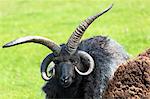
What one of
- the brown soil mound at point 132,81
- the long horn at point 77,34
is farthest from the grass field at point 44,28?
the brown soil mound at point 132,81

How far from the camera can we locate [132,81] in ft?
28.8

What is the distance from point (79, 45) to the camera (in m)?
10.9

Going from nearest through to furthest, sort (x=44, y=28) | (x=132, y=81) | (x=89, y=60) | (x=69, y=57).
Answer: (x=132, y=81), (x=69, y=57), (x=89, y=60), (x=44, y=28)

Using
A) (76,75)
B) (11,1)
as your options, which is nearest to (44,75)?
(76,75)

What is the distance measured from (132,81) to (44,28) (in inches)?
578

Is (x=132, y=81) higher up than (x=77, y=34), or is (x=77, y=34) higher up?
(x=77, y=34)

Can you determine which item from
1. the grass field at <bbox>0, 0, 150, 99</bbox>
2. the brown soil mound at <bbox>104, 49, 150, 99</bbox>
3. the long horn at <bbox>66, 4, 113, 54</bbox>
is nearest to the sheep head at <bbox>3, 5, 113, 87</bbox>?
the long horn at <bbox>66, 4, 113, 54</bbox>

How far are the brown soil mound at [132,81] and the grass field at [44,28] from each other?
3.81 metres

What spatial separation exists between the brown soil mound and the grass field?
381cm

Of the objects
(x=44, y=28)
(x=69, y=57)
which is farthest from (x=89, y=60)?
(x=44, y=28)

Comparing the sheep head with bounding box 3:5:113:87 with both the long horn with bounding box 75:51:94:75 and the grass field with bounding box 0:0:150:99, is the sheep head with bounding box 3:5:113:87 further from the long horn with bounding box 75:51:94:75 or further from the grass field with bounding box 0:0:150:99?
the grass field with bounding box 0:0:150:99

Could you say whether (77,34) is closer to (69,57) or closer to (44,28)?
(69,57)

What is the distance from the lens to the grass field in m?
15.3

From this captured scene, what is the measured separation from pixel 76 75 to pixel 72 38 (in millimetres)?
678
